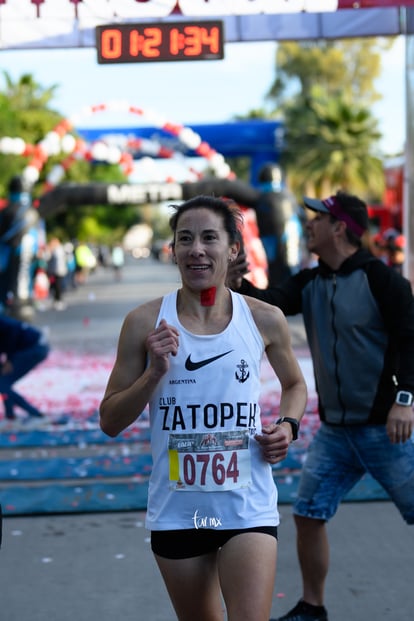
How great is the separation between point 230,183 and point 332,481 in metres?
21.4

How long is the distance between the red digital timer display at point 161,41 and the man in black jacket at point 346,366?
2434 millimetres

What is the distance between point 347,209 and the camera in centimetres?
483

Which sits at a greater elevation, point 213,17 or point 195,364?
point 213,17

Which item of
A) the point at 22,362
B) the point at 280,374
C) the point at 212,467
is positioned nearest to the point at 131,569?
the point at 280,374

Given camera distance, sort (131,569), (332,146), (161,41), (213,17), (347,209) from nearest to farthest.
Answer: (347,209)
(131,569)
(161,41)
(213,17)
(332,146)

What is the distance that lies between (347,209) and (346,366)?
2.30 feet

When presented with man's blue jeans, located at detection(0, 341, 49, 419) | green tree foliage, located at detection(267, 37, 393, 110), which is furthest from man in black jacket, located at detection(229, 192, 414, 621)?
green tree foliage, located at detection(267, 37, 393, 110)

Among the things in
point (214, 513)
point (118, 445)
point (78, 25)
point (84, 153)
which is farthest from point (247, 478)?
point (84, 153)

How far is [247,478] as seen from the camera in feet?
10.9

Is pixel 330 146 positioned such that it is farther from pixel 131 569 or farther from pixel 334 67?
pixel 131 569

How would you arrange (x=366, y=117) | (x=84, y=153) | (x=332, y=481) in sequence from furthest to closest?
(x=366, y=117)
(x=84, y=153)
(x=332, y=481)

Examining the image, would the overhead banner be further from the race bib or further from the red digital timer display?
the race bib

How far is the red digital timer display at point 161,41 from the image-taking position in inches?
271

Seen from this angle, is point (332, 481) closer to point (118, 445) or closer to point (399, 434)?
point (399, 434)
